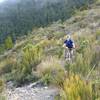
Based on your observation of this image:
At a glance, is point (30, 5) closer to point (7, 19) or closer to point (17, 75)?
point (7, 19)

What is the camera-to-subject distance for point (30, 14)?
11788 centimetres

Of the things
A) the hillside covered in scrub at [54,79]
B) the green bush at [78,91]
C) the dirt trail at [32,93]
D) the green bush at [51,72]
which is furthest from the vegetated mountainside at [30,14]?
the green bush at [78,91]

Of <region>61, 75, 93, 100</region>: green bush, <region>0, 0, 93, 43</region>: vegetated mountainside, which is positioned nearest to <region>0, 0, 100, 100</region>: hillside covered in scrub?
<region>61, 75, 93, 100</region>: green bush

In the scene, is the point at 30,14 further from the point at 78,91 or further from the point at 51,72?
the point at 78,91

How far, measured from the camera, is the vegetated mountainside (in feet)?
314

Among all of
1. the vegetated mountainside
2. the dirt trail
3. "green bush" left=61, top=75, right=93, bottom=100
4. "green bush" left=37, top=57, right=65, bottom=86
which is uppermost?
"green bush" left=61, top=75, right=93, bottom=100

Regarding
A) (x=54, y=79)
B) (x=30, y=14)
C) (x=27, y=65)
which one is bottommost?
(x=30, y=14)

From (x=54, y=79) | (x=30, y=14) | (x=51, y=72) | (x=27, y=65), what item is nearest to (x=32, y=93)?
(x=54, y=79)

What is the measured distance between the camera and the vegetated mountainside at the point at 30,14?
95562 millimetres

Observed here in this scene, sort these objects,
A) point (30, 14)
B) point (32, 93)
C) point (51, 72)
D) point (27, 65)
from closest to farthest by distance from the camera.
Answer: point (32, 93) → point (51, 72) → point (27, 65) → point (30, 14)

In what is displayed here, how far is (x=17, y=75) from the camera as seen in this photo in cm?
1138

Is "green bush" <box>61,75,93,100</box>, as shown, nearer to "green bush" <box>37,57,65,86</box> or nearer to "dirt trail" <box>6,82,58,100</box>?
"dirt trail" <box>6,82,58,100</box>

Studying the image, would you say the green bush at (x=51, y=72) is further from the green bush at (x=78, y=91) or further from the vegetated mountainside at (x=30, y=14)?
the vegetated mountainside at (x=30, y=14)

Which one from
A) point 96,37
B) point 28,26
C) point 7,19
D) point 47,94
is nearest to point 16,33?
point 28,26
